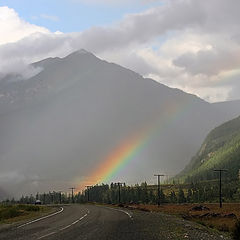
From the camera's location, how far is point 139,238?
83.4 ft

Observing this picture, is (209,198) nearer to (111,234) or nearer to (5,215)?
(5,215)

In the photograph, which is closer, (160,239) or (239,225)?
(160,239)

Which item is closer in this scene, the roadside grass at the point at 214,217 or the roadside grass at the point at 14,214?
the roadside grass at the point at 214,217

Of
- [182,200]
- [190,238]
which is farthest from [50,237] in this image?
[182,200]

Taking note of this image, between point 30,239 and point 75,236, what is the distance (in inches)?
113

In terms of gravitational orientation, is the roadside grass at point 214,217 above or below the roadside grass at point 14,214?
below

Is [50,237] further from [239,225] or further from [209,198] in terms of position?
[209,198]

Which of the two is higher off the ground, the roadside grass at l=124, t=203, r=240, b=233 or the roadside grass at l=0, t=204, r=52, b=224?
the roadside grass at l=0, t=204, r=52, b=224

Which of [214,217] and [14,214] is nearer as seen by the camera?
[14,214]

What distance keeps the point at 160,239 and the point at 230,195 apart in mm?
180124

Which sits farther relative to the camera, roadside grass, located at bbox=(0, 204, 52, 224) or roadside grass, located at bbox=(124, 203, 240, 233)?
roadside grass, located at bbox=(0, 204, 52, 224)

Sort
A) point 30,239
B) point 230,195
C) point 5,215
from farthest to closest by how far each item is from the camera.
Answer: point 230,195
point 5,215
point 30,239

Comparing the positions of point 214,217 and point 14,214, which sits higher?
point 14,214

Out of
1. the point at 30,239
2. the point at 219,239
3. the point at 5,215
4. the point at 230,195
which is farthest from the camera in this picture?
the point at 230,195
